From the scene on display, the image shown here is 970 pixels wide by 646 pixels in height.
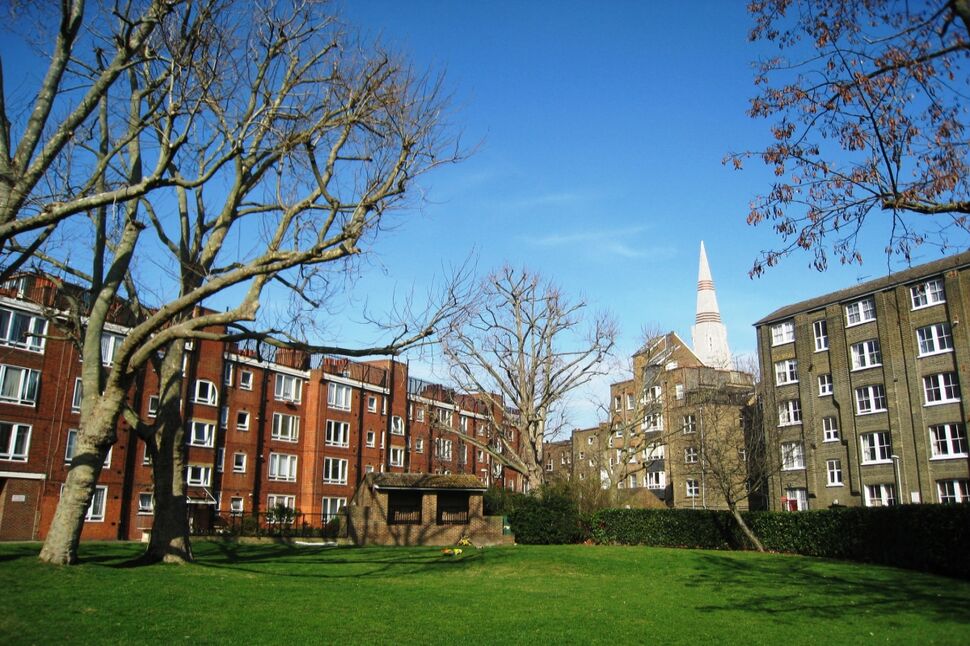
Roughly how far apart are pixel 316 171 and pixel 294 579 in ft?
28.8

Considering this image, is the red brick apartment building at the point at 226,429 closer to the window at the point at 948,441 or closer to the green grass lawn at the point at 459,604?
the green grass lawn at the point at 459,604

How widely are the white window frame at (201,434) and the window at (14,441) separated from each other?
9678 mm

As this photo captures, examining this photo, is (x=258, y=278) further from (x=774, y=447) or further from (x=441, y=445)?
(x=441, y=445)

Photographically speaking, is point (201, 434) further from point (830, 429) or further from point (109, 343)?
point (830, 429)

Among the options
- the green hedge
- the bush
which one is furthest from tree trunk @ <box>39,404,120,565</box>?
the bush

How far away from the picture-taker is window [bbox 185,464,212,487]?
43688 mm

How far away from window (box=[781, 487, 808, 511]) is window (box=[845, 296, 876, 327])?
1089cm

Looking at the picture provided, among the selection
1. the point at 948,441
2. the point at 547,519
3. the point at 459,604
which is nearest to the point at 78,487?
the point at 459,604

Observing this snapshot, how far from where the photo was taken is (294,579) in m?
15.7

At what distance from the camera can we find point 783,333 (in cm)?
4922

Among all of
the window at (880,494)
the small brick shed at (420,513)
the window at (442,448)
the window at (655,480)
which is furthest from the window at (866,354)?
the window at (442,448)

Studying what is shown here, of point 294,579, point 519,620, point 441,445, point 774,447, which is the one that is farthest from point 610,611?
point 441,445

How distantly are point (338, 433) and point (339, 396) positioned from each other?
285 centimetres

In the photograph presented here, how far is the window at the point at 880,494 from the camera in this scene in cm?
3975
